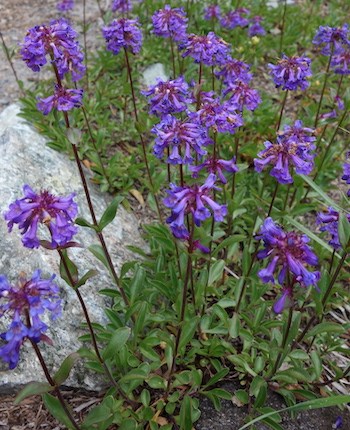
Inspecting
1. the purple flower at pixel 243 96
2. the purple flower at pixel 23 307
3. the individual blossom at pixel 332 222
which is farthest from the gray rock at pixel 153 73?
the purple flower at pixel 23 307

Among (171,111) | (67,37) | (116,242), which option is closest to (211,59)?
(171,111)

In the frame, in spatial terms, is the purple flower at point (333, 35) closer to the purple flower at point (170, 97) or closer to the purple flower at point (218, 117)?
the purple flower at point (218, 117)

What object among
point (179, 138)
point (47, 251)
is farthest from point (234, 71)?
point (47, 251)

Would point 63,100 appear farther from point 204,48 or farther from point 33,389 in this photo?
point 33,389

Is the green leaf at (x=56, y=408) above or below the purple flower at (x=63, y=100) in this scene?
below

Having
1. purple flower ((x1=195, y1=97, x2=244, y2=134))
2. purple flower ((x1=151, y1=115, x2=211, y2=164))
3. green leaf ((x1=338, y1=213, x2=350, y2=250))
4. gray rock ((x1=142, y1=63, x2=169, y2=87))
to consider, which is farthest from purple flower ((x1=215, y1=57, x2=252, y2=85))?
gray rock ((x1=142, y1=63, x2=169, y2=87))

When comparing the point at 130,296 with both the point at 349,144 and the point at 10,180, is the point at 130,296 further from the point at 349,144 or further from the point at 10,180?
the point at 349,144
